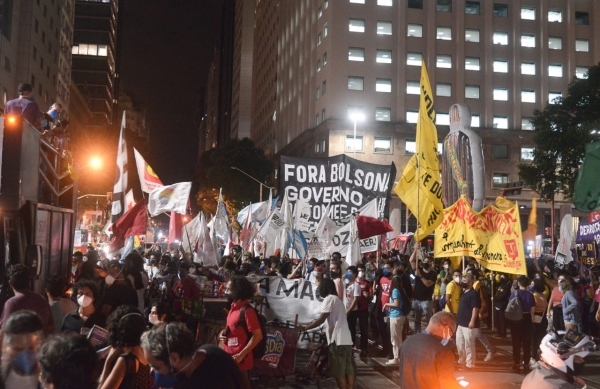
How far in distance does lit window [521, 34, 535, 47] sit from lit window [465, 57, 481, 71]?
4.84m

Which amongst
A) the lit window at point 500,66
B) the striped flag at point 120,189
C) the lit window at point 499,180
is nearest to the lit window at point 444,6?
the lit window at point 500,66

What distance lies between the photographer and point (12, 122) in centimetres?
703

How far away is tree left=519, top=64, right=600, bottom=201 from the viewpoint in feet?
121

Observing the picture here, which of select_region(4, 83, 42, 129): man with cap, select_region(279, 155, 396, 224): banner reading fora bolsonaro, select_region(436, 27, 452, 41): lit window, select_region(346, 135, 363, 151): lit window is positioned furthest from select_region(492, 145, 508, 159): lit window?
select_region(4, 83, 42, 129): man with cap

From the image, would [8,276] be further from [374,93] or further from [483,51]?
[483,51]

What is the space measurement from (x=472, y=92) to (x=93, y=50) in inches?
3109

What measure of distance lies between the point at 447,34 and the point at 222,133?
95.1m

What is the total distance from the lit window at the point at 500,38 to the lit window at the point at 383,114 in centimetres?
Answer: 1247

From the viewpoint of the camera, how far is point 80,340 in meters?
3.72

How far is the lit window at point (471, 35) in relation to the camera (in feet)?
189

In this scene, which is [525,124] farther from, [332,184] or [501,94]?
[332,184]

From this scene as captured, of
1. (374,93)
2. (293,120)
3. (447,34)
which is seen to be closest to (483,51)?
(447,34)

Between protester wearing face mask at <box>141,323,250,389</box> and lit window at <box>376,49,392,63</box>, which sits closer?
protester wearing face mask at <box>141,323,250,389</box>

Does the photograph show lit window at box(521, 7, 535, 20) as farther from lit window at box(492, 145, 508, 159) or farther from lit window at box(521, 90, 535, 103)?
lit window at box(492, 145, 508, 159)
